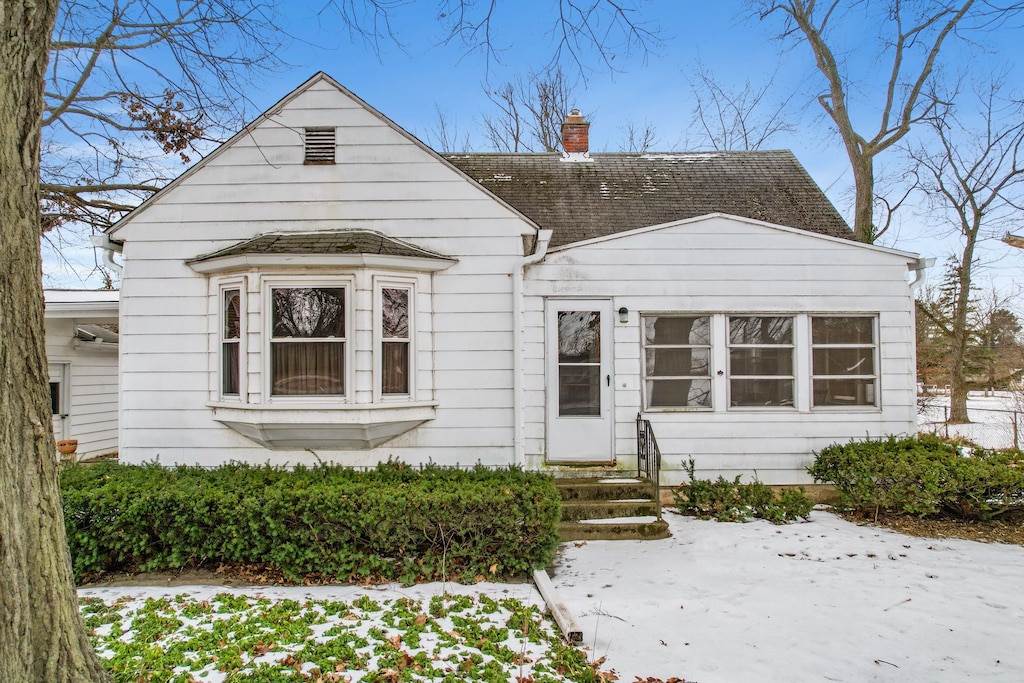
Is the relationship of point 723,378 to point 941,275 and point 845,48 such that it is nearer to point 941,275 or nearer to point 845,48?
point 845,48

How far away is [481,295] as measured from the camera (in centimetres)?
672

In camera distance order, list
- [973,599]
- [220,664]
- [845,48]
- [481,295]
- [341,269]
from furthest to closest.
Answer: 1. [845,48]
2. [481,295]
3. [341,269]
4. [973,599]
5. [220,664]

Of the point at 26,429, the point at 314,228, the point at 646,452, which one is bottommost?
the point at 646,452

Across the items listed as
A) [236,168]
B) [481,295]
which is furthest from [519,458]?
[236,168]

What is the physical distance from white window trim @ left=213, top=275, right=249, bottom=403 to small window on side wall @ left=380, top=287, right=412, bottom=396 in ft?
4.89

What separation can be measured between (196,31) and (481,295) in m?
3.89

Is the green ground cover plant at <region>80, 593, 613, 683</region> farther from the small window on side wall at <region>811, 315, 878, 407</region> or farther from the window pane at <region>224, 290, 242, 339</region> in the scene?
the small window on side wall at <region>811, 315, 878, 407</region>

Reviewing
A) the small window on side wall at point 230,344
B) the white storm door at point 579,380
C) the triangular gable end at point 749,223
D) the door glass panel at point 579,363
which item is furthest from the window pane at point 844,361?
the small window on side wall at point 230,344

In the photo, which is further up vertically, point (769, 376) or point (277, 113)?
point (277, 113)

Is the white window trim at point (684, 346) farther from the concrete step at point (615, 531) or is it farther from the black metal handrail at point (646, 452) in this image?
the concrete step at point (615, 531)

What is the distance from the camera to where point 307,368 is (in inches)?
249

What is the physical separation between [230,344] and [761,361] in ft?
22.7

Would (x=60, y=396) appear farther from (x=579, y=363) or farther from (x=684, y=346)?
(x=684, y=346)

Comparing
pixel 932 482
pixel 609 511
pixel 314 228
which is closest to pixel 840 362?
pixel 932 482
